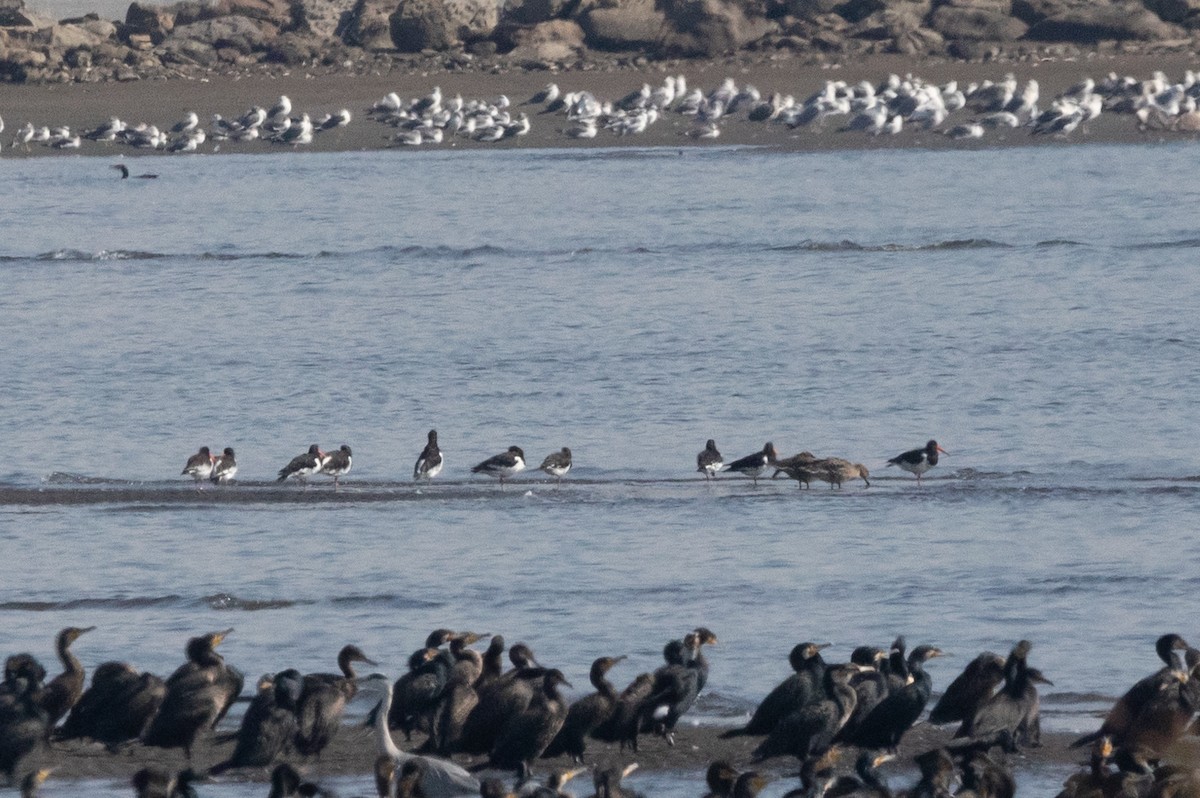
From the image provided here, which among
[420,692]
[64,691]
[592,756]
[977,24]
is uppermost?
[977,24]

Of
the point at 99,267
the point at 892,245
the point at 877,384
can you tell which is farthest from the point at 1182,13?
the point at 877,384

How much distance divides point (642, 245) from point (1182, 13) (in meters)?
23.4

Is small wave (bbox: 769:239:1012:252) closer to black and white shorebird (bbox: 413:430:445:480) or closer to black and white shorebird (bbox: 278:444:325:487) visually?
black and white shorebird (bbox: 413:430:445:480)

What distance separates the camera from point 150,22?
5350 cm

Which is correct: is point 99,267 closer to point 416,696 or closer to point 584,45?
point 416,696

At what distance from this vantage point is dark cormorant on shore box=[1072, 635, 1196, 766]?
27.0ft

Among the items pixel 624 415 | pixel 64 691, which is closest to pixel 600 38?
pixel 624 415

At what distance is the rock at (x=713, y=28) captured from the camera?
156 feet

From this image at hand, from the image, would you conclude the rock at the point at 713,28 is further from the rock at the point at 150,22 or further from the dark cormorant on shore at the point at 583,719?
the dark cormorant on shore at the point at 583,719

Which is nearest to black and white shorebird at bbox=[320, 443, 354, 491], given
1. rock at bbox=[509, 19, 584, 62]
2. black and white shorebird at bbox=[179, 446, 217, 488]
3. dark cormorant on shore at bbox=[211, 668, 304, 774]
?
black and white shorebird at bbox=[179, 446, 217, 488]

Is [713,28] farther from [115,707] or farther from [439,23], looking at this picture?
[115,707]

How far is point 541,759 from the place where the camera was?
8.67 meters

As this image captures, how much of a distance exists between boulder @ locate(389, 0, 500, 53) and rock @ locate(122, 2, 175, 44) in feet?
20.9

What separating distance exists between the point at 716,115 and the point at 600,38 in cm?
956
